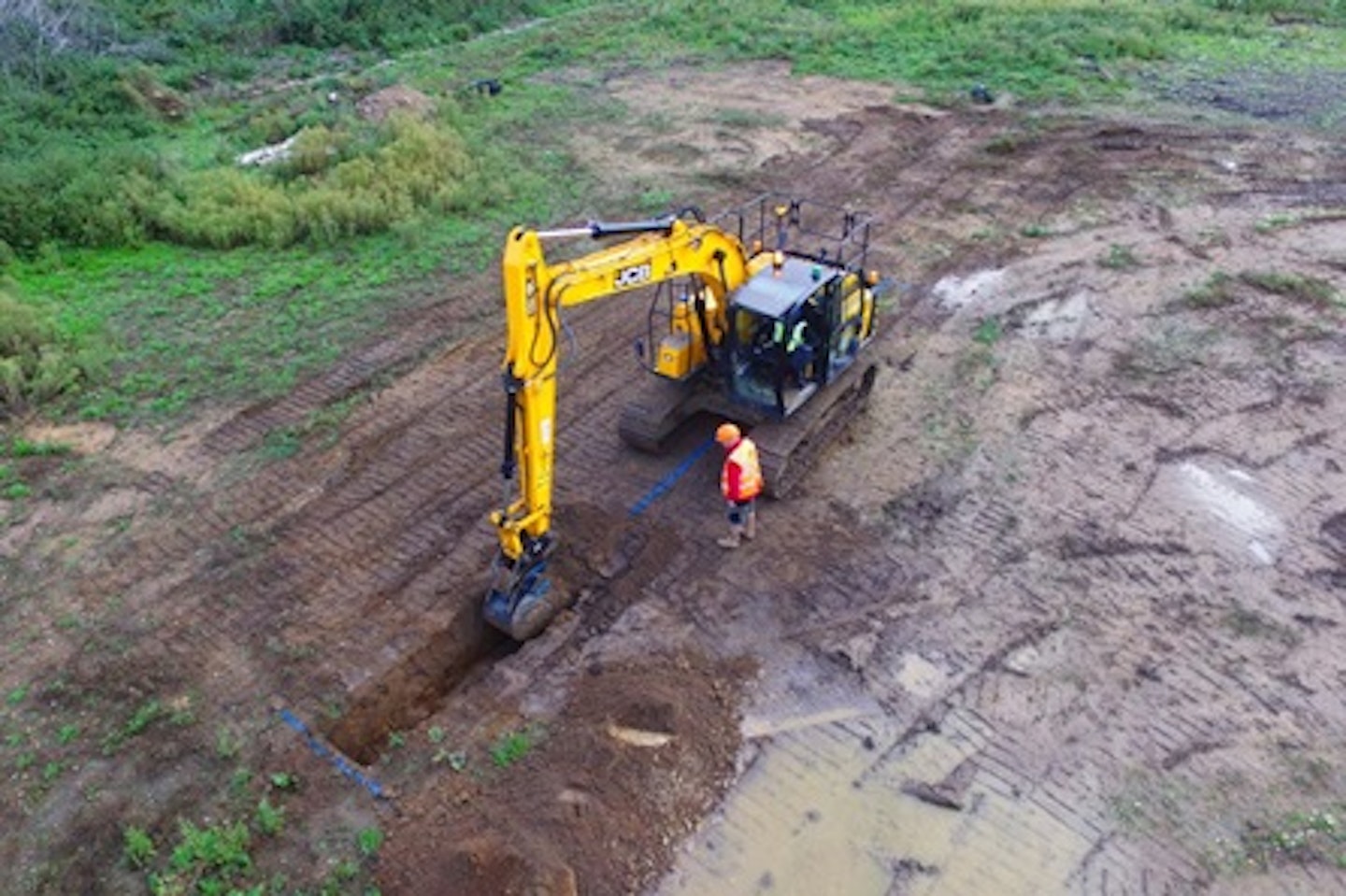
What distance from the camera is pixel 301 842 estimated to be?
831 centimetres

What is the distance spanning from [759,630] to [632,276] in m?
3.70

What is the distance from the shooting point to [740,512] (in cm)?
1122

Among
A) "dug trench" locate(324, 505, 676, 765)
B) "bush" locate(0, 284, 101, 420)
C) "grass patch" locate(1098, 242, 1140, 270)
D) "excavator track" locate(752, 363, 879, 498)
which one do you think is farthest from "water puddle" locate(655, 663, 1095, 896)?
"bush" locate(0, 284, 101, 420)

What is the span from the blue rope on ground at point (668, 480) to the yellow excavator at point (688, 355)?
15.1 inches

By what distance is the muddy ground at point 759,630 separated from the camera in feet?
27.6

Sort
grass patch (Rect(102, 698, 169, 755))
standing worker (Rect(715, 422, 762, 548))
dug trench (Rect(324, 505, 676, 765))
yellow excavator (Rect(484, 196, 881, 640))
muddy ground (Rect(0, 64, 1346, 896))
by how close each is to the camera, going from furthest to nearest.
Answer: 1. standing worker (Rect(715, 422, 762, 548))
2. dug trench (Rect(324, 505, 676, 765))
3. grass patch (Rect(102, 698, 169, 755))
4. yellow excavator (Rect(484, 196, 881, 640))
5. muddy ground (Rect(0, 64, 1346, 896))

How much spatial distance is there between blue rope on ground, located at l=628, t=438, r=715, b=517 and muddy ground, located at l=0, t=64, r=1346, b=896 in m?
0.09

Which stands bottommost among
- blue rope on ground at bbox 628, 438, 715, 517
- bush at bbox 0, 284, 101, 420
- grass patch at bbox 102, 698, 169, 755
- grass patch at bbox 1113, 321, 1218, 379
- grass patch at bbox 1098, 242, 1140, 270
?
grass patch at bbox 102, 698, 169, 755

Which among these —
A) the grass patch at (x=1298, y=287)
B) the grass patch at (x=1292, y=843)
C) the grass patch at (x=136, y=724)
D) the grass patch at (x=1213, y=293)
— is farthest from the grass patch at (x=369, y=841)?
the grass patch at (x=1298, y=287)

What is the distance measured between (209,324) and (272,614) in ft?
20.9

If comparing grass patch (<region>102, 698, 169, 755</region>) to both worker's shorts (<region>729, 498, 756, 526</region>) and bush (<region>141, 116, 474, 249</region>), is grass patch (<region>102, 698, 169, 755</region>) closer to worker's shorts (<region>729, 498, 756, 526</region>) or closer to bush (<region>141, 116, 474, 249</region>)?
worker's shorts (<region>729, 498, 756, 526</region>)

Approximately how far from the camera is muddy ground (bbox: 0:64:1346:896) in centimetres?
840

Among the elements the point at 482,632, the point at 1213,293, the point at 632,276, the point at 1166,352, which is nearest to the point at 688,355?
the point at 632,276

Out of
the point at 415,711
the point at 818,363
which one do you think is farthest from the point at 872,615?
the point at 415,711
